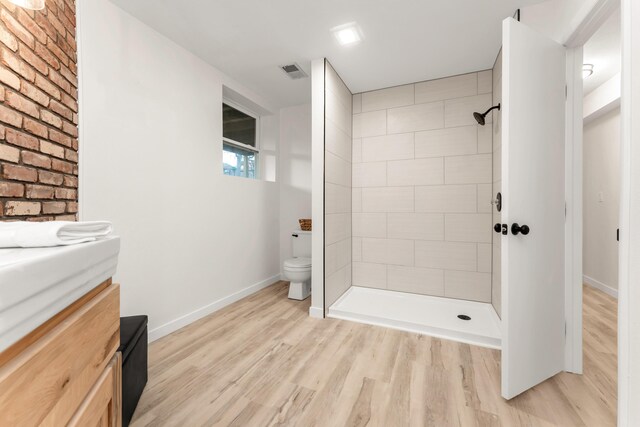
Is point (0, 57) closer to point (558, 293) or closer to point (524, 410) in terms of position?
point (524, 410)

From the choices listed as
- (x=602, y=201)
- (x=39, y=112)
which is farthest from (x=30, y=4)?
(x=602, y=201)

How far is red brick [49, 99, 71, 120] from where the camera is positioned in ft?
4.81

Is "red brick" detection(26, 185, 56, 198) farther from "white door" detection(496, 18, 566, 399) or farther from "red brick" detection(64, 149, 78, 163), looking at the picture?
"white door" detection(496, 18, 566, 399)

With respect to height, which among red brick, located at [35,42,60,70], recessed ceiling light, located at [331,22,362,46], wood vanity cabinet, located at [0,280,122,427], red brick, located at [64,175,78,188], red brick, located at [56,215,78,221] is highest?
recessed ceiling light, located at [331,22,362,46]

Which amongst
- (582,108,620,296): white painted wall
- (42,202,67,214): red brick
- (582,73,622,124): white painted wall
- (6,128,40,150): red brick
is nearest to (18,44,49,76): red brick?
(6,128,40,150): red brick

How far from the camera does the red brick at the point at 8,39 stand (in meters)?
1.21

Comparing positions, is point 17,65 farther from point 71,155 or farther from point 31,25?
point 71,155

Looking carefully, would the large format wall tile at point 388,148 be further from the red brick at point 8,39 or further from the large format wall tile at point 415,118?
the red brick at point 8,39

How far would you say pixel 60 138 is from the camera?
5.00 ft

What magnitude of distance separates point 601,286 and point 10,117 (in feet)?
17.0

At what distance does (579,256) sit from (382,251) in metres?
1.79

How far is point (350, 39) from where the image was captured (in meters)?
2.29

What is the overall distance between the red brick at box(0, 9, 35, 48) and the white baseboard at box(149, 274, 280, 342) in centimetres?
187

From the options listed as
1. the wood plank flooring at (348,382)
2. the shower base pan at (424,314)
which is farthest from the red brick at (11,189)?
the shower base pan at (424,314)
